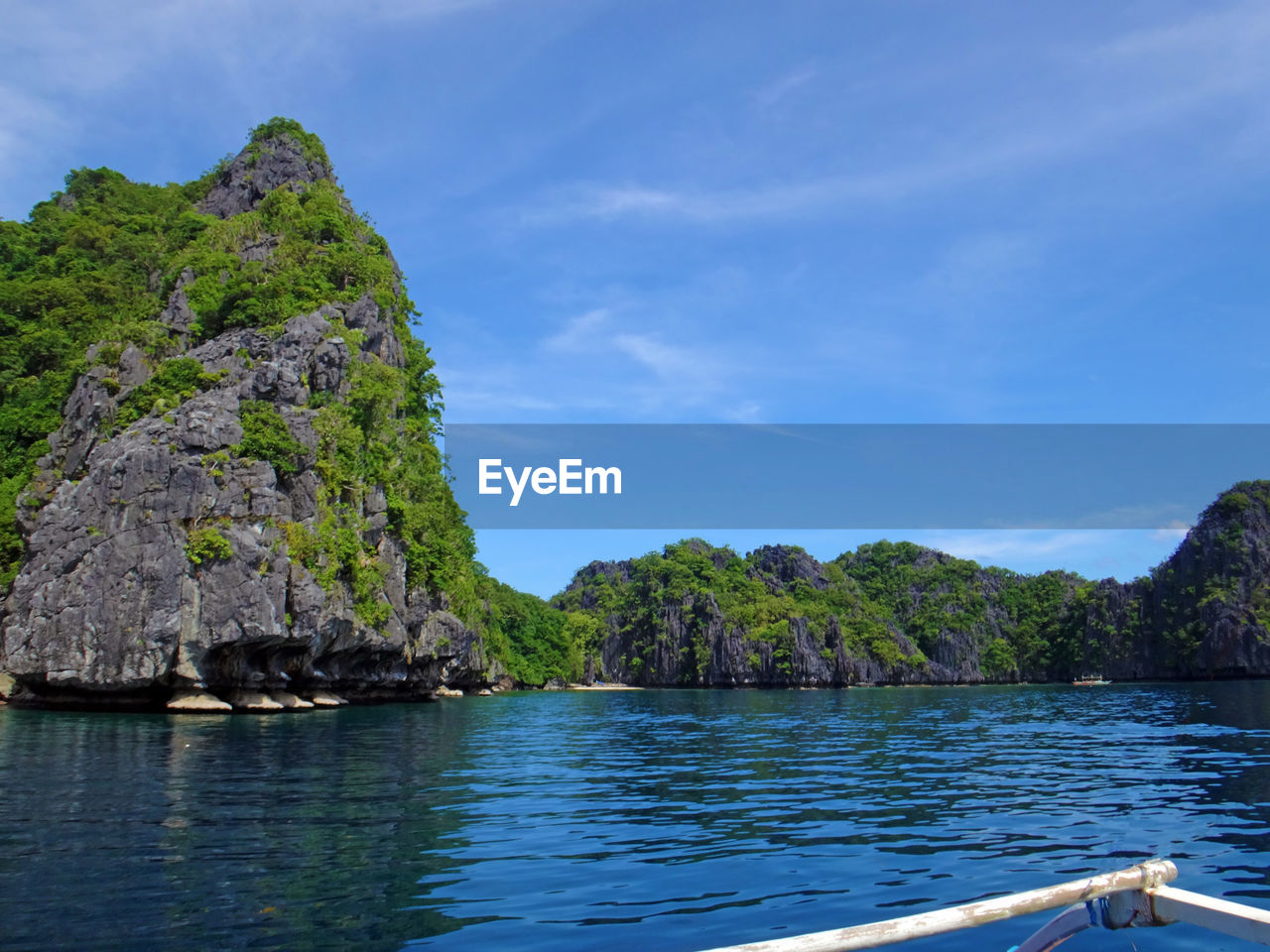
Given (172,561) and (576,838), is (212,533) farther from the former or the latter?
(576,838)

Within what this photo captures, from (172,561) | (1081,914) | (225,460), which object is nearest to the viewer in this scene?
(1081,914)

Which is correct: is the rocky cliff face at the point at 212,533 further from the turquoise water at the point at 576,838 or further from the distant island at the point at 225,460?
the turquoise water at the point at 576,838

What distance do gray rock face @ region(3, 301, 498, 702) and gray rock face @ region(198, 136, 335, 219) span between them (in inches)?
Result: 1212

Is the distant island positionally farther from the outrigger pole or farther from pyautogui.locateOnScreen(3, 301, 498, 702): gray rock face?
the outrigger pole

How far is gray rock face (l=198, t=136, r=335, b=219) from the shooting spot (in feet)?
255

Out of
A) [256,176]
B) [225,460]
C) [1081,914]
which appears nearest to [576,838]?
[1081,914]

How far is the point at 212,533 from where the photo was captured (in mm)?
43062

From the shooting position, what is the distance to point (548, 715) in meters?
49.3

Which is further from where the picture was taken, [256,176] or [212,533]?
[256,176]

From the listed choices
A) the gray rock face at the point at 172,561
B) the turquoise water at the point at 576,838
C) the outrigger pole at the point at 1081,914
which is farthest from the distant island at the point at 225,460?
the outrigger pole at the point at 1081,914

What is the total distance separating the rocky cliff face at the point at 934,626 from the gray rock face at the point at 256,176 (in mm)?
102093

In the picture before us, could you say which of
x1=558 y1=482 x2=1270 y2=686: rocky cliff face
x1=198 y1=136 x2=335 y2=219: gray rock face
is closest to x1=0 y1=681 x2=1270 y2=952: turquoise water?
x1=198 y1=136 x2=335 y2=219: gray rock face

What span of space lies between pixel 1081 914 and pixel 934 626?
200431mm

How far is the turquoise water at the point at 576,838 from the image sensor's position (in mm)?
8547
